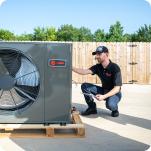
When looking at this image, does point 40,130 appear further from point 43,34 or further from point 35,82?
point 43,34

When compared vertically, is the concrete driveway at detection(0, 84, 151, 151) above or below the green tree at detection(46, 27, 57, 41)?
below

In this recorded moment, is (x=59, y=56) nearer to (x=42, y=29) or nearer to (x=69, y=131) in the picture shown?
(x=69, y=131)

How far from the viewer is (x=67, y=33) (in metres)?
40.6

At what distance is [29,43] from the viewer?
16.8 ft

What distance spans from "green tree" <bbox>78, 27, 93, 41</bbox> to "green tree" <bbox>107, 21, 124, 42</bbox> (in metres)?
5.51

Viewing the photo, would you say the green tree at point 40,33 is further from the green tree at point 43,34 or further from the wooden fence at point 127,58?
the wooden fence at point 127,58

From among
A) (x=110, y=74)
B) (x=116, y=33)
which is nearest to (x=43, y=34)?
(x=116, y=33)

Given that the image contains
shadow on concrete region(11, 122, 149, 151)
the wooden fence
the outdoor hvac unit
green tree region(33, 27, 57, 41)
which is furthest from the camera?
green tree region(33, 27, 57, 41)

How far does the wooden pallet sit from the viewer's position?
5.23 m

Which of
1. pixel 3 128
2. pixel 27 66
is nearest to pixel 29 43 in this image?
pixel 27 66

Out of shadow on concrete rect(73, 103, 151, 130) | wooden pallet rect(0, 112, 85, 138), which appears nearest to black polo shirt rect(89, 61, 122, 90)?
shadow on concrete rect(73, 103, 151, 130)

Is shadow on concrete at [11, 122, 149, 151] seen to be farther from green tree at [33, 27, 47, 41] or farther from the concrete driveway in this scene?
green tree at [33, 27, 47, 41]

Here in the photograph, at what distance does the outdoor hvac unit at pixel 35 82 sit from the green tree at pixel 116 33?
28.6m

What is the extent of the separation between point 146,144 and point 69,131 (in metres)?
1.11
